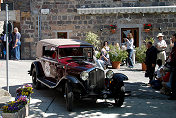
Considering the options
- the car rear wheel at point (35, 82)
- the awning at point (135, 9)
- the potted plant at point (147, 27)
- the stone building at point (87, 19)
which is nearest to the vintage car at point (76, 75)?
the car rear wheel at point (35, 82)

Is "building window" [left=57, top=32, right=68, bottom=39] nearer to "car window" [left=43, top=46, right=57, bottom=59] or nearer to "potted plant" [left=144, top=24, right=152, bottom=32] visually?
"potted plant" [left=144, top=24, right=152, bottom=32]

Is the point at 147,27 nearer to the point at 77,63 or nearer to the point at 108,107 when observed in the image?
the point at 77,63

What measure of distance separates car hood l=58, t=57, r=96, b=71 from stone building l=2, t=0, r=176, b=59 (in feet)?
33.5

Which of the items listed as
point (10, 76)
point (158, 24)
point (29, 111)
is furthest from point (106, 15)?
point (29, 111)

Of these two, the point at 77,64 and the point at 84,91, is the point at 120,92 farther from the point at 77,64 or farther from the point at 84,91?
the point at 77,64

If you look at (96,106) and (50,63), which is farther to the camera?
(50,63)

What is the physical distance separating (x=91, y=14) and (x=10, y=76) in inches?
→ 336

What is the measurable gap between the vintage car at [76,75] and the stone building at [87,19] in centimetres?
943

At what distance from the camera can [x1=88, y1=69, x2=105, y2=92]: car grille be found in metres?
6.59

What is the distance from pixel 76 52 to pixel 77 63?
0.72m

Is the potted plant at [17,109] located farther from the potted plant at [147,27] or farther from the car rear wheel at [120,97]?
the potted plant at [147,27]

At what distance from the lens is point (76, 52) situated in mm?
7758

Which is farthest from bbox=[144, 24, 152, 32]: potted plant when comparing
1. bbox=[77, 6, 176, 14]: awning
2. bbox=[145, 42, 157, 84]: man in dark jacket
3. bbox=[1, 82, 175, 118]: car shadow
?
bbox=[1, 82, 175, 118]: car shadow

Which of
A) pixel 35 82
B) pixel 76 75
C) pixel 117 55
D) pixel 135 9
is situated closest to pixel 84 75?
pixel 76 75
